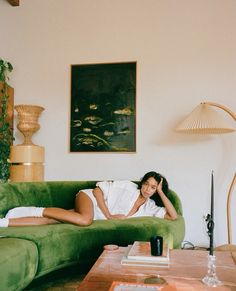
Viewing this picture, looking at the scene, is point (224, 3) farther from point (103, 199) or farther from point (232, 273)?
point (232, 273)

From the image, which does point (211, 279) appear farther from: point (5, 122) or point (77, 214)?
point (5, 122)

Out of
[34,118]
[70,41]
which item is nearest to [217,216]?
[34,118]

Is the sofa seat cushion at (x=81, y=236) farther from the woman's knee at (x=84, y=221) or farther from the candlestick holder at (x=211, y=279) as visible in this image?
the candlestick holder at (x=211, y=279)

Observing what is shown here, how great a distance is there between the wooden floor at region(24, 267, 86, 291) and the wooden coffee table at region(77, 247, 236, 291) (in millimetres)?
787

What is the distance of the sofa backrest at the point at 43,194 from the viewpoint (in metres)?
2.53

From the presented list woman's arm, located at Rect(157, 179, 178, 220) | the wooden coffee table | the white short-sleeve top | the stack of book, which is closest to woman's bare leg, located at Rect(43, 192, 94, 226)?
the white short-sleeve top

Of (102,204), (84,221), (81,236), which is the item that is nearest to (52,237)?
(81,236)

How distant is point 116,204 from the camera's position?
2672 mm

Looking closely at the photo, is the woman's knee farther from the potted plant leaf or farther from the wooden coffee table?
the potted plant leaf

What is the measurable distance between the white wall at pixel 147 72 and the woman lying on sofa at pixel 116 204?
72 cm

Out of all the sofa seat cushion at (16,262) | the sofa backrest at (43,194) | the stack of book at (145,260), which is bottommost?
the sofa seat cushion at (16,262)

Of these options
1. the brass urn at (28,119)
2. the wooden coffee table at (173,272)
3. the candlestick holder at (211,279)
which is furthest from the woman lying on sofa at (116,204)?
the candlestick holder at (211,279)

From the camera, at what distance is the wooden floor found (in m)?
2.15

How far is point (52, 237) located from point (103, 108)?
71.4 inches
